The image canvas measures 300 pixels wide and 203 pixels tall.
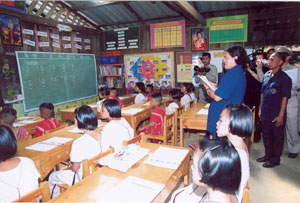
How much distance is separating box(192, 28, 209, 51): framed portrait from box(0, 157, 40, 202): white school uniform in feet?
15.3

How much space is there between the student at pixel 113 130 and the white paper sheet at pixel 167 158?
437 millimetres

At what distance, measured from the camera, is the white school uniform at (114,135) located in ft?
6.25

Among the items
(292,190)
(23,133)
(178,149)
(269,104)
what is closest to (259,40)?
(269,104)

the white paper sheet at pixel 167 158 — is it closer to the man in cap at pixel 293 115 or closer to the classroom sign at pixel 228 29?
the man in cap at pixel 293 115

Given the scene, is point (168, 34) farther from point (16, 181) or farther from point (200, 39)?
point (16, 181)

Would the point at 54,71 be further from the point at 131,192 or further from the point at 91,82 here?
the point at 131,192

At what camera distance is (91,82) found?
5762 mm

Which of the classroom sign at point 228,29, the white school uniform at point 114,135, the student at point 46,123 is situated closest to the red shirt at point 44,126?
the student at point 46,123

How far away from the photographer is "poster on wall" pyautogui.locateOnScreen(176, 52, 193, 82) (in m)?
5.29

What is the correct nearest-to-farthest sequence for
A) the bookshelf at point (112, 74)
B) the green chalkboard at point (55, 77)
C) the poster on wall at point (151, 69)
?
1. the green chalkboard at point (55, 77)
2. the poster on wall at point (151, 69)
3. the bookshelf at point (112, 74)

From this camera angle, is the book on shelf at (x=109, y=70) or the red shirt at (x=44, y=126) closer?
the red shirt at (x=44, y=126)

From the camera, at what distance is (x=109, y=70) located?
6.10m

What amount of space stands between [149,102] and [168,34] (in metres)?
2.15

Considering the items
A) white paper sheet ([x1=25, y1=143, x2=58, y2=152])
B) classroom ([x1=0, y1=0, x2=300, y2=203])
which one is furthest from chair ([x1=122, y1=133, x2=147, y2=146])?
white paper sheet ([x1=25, y1=143, x2=58, y2=152])
